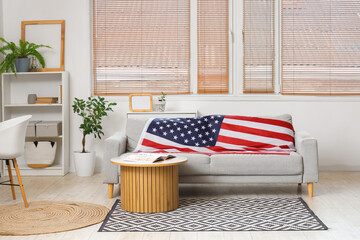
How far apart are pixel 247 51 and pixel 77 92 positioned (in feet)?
6.86

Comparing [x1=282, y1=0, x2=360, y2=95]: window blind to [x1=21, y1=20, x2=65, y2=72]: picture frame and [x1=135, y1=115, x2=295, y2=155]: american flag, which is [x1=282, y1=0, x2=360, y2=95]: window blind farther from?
[x1=21, y1=20, x2=65, y2=72]: picture frame

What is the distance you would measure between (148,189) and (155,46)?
249 centimetres

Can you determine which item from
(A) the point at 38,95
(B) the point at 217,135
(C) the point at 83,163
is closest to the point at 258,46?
(B) the point at 217,135

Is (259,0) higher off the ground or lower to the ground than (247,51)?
higher

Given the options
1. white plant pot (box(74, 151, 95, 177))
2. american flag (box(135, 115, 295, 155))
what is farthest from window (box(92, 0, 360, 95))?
american flag (box(135, 115, 295, 155))

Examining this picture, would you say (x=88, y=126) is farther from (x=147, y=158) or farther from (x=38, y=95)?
(x=147, y=158)

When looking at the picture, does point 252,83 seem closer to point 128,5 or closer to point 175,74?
point 175,74

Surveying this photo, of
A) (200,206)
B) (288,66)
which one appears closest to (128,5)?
(288,66)

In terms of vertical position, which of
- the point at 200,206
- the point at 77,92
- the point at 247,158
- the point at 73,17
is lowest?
the point at 200,206

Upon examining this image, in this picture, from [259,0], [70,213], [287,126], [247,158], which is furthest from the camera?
[259,0]

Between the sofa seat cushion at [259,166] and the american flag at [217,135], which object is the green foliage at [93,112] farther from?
the sofa seat cushion at [259,166]

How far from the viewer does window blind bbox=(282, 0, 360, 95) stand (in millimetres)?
5734

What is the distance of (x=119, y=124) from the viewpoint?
5.82 meters

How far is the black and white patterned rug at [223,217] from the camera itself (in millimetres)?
3336
